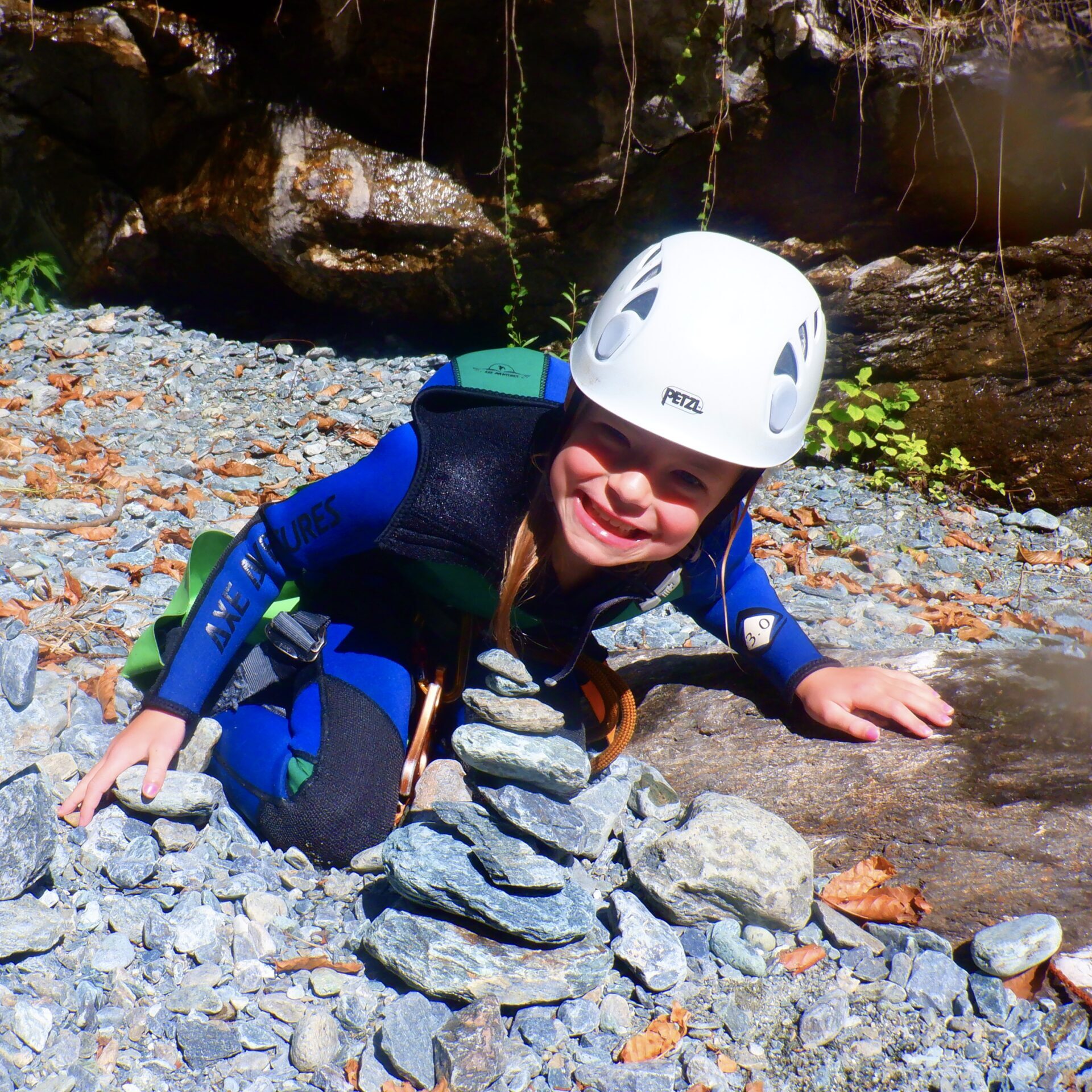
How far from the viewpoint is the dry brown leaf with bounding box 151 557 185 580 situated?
12.8 ft

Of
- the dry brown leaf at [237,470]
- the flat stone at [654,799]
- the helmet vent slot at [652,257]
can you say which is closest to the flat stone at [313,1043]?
the flat stone at [654,799]

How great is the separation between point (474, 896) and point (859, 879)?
3.34 feet

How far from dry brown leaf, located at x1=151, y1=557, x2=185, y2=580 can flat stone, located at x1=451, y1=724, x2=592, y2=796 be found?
204cm

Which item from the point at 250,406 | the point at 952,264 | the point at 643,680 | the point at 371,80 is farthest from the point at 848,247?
the point at 250,406

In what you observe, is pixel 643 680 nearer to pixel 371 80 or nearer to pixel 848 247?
pixel 848 247

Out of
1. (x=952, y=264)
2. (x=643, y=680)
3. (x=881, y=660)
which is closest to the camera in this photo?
(x=881, y=660)

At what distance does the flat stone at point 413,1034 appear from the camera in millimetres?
1914

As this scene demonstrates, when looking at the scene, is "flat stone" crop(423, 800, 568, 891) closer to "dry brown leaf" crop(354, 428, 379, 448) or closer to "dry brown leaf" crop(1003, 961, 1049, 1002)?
"dry brown leaf" crop(1003, 961, 1049, 1002)

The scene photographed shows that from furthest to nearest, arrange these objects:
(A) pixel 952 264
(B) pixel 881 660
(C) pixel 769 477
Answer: (C) pixel 769 477
(A) pixel 952 264
(B) pixel 881 660

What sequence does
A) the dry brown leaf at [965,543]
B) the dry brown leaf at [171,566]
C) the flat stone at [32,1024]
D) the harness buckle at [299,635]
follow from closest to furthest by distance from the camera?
the flat stone at [32,1024] → the harness buckle at [299,635] → the dry brown leaf at [171,566] → the dry brown leaf at [965,543]

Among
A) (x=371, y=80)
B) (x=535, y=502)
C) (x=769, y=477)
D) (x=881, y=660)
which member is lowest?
(x=769, y=477)

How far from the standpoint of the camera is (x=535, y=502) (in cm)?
253

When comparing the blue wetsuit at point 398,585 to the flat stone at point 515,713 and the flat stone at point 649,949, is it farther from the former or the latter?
the flat stone at point 649,949

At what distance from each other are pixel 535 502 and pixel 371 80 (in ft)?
13.1
